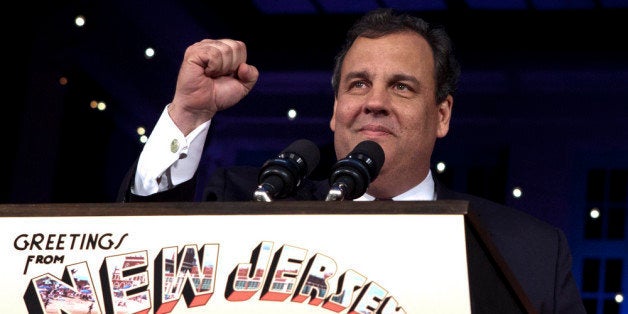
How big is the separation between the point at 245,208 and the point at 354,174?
24 centimetres

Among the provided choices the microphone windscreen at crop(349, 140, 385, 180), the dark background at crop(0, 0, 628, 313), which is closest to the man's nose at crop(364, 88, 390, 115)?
the microphone windscreen at crop(349, 140, 385, 180)

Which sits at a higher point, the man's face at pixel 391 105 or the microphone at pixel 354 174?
the man's face at pixel 391 105

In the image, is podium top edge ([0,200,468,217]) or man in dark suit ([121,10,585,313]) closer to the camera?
podium top edge ([0,200,468,217])

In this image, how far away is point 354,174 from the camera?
52.6 inches

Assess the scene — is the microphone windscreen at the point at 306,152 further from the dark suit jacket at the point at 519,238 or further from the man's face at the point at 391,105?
the man's face at the point at 391,105

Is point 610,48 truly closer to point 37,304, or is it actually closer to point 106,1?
point 106,1

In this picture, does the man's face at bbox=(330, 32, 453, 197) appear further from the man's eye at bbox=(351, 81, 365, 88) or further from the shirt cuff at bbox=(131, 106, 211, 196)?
the shirt cuff at bbox=(131, 106, 211, 196)

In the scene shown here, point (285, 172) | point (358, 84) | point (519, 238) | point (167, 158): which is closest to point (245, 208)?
point (285, 172)

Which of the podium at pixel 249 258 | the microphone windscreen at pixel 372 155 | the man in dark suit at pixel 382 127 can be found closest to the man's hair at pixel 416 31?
the man in dark suit at pixel 382 127

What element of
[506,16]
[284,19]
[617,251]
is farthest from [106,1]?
[617,251]

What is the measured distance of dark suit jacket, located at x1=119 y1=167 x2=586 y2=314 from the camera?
171 centimetres

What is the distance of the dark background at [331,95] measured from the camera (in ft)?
16.7

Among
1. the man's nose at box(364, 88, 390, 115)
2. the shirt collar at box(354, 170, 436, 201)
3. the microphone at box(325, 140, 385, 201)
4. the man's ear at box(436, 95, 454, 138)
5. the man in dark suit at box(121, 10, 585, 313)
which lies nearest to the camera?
the microphone at box(325, 140, 385, 201)

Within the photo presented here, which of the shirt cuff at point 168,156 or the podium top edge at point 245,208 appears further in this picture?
the shirt cuff at point 168,156
